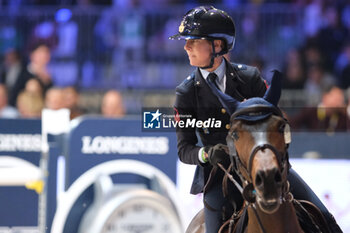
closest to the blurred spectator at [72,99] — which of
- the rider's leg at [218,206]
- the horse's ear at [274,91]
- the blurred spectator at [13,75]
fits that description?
the blurred spectator at [13,75]

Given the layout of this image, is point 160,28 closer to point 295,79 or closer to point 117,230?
point 295,79

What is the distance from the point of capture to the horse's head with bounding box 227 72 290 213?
2.59m

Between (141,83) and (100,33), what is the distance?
2.89ft

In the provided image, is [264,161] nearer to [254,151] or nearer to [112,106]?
[254,151]

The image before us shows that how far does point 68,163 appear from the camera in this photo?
512cm

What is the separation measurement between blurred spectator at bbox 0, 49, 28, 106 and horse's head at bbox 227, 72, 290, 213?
4.47 m

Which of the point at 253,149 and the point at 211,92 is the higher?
the point at 211,92

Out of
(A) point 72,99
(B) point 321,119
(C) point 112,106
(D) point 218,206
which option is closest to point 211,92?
(D) point 218,206

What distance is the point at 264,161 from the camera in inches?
102

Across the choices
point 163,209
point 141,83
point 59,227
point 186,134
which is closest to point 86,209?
point 59,227

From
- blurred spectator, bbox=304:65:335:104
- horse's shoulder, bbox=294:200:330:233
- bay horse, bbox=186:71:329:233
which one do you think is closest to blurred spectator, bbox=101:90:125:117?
blurred spectator, bbox=304:65:335:104

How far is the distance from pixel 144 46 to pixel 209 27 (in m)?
4.14

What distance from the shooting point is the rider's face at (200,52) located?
3.46 metres

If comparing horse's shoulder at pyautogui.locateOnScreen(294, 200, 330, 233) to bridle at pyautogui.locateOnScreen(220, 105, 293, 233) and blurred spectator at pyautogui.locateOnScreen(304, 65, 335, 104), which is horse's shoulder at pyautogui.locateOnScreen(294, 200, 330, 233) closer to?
bridle at pyautogui.locateOnScreen(220, 105, 293, 233)
